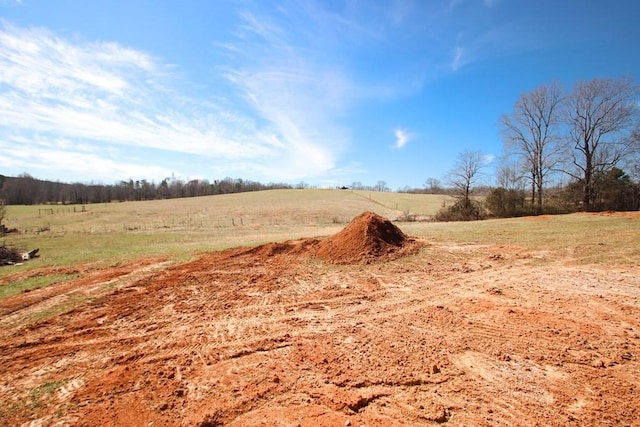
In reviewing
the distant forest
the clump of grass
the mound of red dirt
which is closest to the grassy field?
the clump of grass

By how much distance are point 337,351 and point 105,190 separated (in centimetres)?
11892

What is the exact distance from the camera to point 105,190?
98.8 meters

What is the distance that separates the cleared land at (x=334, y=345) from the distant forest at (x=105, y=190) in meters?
92.3

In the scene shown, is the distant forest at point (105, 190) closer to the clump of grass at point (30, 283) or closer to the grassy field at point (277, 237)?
the grassy field at point (277, 237)

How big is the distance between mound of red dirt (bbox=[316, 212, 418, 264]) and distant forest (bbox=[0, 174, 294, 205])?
8983 cm

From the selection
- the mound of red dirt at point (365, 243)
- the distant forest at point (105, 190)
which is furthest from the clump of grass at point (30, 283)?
the distant forest at point (105, 190)

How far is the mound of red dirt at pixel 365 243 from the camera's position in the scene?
450 inches

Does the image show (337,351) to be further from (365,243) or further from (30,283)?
(30,283)

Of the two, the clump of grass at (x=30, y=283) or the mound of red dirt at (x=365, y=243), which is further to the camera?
the mound of red dirt at (x=365, y=243)

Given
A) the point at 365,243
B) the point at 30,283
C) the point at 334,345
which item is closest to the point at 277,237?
the point at 365,243

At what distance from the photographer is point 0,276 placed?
1116cm

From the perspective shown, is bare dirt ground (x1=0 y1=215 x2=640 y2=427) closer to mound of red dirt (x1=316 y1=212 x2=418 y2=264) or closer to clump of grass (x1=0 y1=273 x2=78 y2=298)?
clump of grass (x1=0 y1=273 x2=78 y2=298)

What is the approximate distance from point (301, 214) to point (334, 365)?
119 ft

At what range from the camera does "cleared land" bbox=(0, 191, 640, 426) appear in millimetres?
3537
